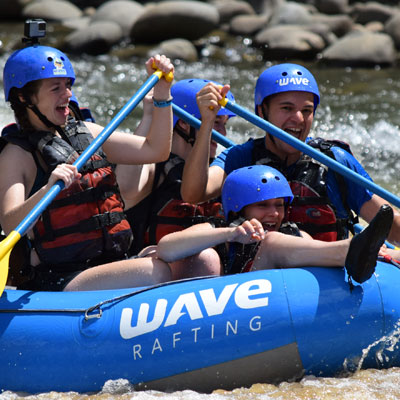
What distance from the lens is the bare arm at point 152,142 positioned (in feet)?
12.4

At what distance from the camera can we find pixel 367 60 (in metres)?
12.1

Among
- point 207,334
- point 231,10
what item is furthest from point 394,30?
point 207,334

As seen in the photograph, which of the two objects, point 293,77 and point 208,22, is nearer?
point 293,77

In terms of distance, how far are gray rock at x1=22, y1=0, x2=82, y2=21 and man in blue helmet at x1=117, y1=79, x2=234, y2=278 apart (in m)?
10.8

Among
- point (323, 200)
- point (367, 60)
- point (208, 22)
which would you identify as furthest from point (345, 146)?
point (208, 22)

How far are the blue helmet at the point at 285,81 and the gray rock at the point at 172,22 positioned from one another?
9.02 m

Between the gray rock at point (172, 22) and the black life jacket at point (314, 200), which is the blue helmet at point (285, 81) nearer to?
the black life jacket at point (314, 200)

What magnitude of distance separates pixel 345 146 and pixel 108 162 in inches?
50.3

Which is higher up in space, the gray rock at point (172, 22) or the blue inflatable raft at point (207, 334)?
the blue inflatable raft at point (207, 334)

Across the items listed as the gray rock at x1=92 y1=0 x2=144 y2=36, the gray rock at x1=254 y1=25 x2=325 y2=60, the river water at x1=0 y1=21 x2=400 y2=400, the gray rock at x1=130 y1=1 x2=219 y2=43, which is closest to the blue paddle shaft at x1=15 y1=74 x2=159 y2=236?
the river water at x1=0 y1=21 x2=400 y2=400

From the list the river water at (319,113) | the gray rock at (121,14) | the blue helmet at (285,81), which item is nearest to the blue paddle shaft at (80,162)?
the blue helmet at (285,81)

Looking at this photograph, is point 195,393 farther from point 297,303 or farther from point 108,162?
point 108,162

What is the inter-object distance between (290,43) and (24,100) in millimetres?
9131

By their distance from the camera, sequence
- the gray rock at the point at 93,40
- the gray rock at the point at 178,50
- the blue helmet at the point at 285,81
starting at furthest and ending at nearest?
the gray rock at the point at 93,40, the gray rock at the point at 178,50, the blue helmet at the point at 285,81
